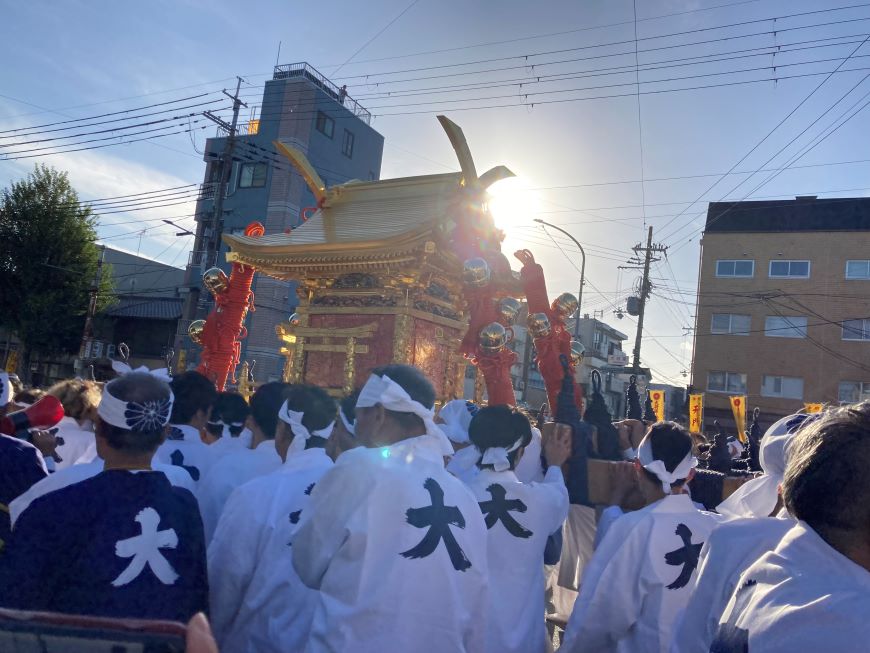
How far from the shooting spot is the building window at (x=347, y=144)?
102 feet

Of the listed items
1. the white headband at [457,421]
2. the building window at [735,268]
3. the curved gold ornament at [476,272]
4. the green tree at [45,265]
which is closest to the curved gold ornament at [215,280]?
the curved gold ornament at [476,272]

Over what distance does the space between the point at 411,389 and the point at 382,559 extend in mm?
671

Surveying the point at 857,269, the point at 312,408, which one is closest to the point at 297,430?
the point at 312,408

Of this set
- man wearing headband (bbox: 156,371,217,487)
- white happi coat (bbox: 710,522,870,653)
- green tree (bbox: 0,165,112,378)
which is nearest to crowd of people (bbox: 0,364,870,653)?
white happi coat (bbox: 710,522,870,653)

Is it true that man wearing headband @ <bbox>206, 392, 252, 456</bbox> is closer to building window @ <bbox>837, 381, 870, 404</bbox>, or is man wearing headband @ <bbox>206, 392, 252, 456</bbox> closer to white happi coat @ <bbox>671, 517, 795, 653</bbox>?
white happi coat @ <bbox>671, 517, 795, 653</bbox>

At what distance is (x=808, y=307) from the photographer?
27.8m

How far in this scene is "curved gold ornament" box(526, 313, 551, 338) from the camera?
22.1ft

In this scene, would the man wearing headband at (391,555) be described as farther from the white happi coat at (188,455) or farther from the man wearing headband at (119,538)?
the white happi coat at (188,455)

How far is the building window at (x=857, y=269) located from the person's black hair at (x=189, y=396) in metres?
30.6

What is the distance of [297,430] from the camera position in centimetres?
320

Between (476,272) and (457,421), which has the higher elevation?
(476,272)

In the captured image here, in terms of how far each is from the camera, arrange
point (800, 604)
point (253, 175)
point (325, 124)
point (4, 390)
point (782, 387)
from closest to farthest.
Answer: point (800, 604) → point (4, 390) → point (782, 387) → point (253, 175) → point (325, 124)

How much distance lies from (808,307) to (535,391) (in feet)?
56.9

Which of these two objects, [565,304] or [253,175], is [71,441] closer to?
[565,304]
